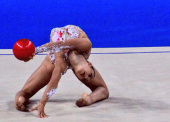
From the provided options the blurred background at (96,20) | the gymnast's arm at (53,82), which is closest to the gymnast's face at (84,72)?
the gymnast's arm at (53,82)

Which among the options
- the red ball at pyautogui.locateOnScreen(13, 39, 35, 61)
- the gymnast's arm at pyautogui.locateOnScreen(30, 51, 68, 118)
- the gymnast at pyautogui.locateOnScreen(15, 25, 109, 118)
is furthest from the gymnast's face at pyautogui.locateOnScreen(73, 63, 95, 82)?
the red ball at pyautogui.locateOnScreen(13, 39, 35, 61)

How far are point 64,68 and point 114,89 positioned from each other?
2.39 ft

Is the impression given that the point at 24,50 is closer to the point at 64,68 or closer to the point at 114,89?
the point at 64,68

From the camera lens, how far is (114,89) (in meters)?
3.29

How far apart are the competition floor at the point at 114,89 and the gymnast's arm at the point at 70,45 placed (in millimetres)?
367

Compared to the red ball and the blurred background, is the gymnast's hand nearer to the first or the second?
the red ball

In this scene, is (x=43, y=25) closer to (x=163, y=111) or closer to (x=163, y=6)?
(x=163, y=6)

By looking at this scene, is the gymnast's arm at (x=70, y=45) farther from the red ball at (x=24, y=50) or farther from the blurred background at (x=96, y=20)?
the blurred background at (x=96, y=20)

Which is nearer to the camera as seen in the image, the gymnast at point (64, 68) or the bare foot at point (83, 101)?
the gymnast at point (64, 68)

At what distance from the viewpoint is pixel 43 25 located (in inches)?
220

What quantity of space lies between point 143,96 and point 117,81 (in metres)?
0.46

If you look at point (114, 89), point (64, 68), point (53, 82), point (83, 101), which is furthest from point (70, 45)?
point (114, 89)

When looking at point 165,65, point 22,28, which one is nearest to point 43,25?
point 22,28

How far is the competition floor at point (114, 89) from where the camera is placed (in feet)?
8.61
